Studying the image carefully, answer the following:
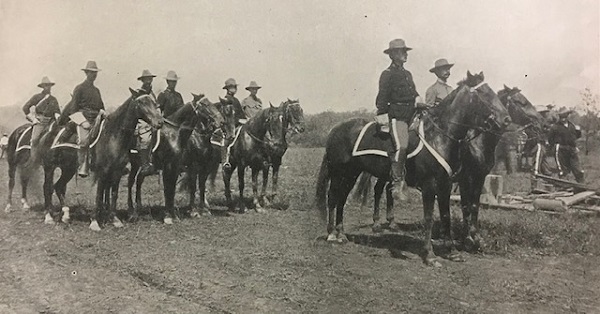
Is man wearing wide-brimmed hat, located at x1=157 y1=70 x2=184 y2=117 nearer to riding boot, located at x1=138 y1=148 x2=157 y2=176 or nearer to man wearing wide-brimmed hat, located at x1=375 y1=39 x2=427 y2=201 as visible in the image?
riding boot, located at x1=138 y1=148 x2=157 y2=176

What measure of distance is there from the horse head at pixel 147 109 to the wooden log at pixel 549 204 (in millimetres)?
6469

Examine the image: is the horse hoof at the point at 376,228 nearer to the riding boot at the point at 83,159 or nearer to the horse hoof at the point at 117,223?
the horse hoof at the point at 117,223

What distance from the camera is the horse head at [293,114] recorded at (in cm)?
948

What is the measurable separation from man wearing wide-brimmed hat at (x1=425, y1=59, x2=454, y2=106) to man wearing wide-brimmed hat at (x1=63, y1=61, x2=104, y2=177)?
5010mm

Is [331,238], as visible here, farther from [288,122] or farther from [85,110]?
[85,110]

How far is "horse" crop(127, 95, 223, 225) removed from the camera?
8164 millimetres

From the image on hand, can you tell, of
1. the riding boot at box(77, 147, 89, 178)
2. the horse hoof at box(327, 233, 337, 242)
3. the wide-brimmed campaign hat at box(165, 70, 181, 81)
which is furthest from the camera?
the wide-brimmed campaign hat at box(165, 70, 181, 81)

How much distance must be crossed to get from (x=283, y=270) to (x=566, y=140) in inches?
295

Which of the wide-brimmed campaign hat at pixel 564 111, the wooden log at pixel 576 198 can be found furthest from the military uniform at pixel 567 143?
the wooden log at pixel 576 198

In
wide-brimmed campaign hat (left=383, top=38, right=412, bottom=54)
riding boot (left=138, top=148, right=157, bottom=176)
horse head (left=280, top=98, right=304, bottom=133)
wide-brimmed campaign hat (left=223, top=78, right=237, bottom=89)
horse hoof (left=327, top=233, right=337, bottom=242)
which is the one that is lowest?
horse hoof (left=327, top=233, right=337, bottom=242)

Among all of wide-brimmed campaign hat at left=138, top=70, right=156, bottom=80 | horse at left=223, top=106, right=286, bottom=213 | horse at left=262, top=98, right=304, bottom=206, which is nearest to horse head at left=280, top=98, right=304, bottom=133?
horse at left=262, top=98, right=304, bottom=206

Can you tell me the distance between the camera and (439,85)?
803cm

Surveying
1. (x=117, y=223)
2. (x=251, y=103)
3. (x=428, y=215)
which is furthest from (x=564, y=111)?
(x=117, y=223)

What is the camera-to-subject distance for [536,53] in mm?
6352
